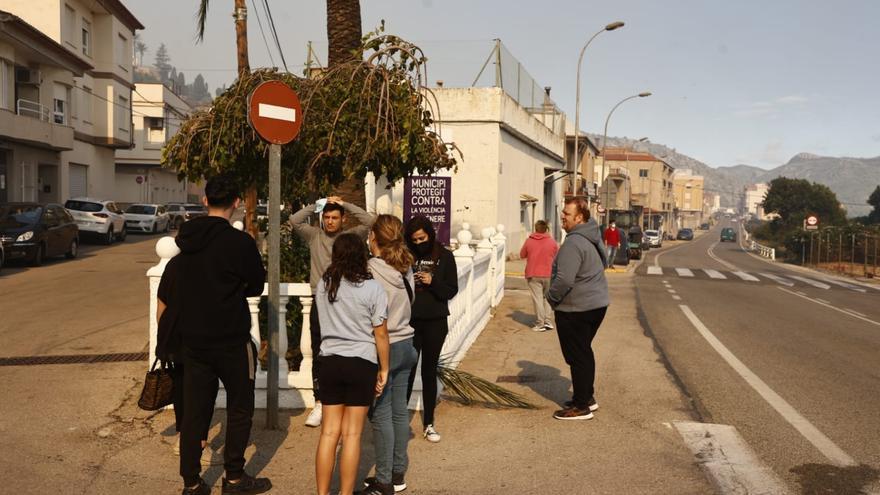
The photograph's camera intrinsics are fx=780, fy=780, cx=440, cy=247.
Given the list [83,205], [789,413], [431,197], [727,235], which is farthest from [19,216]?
[727,235]

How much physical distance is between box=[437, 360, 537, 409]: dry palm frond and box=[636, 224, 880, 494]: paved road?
170 cm

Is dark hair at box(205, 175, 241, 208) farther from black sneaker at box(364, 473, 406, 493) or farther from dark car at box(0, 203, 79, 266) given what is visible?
dark car at box(0, 203, 79, 266)

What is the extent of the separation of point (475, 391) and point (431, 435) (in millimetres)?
1283

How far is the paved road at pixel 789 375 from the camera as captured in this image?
5703 mm

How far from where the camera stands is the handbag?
502 centimetres

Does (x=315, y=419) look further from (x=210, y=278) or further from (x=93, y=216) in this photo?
(x=93, y=216)

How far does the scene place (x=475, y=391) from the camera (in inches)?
286

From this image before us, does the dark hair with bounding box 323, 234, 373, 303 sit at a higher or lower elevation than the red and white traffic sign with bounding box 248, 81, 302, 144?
lower

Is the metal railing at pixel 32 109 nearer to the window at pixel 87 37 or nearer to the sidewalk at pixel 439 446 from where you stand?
the window at pixel 87 37

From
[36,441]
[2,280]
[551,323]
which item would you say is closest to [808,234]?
[551,323]

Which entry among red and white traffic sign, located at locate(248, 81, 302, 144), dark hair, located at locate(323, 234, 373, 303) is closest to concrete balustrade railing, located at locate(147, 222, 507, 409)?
red and white traffic sign, located at locate(248, 81, 302, 144)

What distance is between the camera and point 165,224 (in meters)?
40.0

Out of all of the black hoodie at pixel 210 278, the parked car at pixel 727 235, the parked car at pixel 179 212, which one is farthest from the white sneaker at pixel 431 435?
the parked car at pixel 727 235

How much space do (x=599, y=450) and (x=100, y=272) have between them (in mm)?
16419
